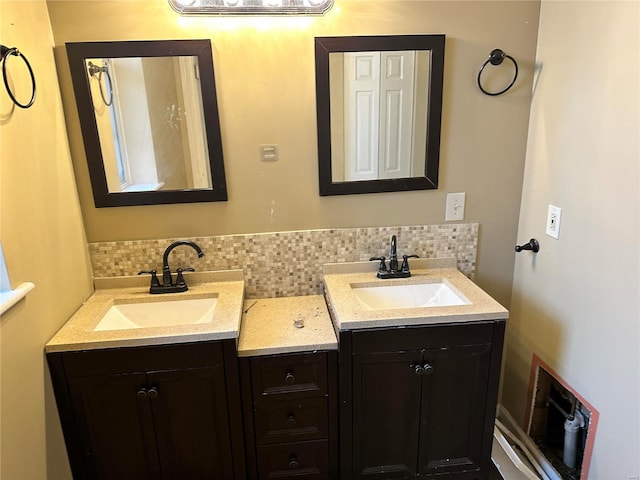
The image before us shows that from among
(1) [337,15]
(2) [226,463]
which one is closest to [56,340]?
(2) [226,463]

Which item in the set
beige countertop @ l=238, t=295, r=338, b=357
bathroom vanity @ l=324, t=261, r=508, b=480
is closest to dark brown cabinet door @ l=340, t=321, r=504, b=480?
bathroom vanity @ l=324, t=261, r=508, b=480

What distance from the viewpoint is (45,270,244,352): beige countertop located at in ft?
4.70

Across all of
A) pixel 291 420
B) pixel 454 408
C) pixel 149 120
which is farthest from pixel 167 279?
pixel 454 408

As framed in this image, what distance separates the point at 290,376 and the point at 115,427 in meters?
0.64

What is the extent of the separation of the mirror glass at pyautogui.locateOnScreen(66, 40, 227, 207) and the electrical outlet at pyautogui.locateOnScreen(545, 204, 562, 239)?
4.25 feet

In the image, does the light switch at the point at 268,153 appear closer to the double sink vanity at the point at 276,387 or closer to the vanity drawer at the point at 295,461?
the double sink vanity at the point at 276,387

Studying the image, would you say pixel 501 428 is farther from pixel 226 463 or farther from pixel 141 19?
pixel 141 19

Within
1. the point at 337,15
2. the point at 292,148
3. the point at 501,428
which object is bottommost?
the point at 501,428

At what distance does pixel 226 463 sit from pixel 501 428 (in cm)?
129

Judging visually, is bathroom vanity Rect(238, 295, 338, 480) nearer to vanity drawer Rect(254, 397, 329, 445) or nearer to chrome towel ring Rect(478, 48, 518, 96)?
vanity drawer Rect(254, 397, 329, 445)

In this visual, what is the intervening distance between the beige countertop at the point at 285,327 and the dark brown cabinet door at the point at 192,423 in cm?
17

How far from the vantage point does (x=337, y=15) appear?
1.64 metres

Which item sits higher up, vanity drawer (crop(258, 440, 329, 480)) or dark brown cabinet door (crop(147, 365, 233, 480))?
dark brown cabinet door (crop(147, 365, 233, 480))

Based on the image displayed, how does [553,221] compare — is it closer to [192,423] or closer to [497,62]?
[497,62]
